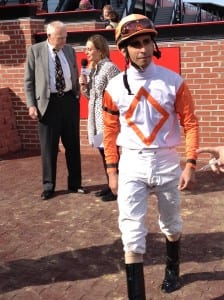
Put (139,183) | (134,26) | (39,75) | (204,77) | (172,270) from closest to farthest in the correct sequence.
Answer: (134,26)
(139,183)
(172,270)
(39,75)
(204,77)

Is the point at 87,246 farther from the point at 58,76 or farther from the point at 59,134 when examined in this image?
the point at 58,76

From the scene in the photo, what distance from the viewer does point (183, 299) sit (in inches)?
154

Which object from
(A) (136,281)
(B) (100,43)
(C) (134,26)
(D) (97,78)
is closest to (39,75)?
(D) (97,78)

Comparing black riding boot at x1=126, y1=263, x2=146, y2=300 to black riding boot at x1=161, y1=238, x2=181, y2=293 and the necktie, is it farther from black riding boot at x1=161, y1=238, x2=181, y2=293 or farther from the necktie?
the necktie

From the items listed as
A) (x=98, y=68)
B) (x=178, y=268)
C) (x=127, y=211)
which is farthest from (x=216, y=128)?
(x=127, y=211)

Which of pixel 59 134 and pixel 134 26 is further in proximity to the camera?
pixel 59 134

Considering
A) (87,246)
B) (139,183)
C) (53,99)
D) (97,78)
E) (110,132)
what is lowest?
(87,246)

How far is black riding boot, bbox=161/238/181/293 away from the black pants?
2724 mm

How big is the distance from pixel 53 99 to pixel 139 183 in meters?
2.92

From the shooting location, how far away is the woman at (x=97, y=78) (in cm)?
587

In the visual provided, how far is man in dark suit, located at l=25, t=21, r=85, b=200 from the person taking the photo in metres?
6.16

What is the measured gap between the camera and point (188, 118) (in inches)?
145

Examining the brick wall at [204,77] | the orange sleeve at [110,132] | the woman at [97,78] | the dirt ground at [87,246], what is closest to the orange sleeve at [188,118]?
the orange sleeve at [110,132]

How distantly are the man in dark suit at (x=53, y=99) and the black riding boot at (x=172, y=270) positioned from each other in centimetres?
267
